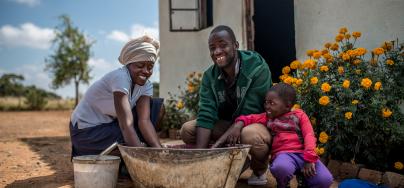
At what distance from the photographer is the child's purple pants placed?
262 centimetres

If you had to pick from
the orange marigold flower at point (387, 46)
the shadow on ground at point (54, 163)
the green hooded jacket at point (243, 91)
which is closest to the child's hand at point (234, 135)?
the green hooded jacket at point (243, 91)

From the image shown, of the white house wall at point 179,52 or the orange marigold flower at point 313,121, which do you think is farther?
the white house wall at point 179,52

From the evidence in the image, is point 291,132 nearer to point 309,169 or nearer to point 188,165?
point 309,169

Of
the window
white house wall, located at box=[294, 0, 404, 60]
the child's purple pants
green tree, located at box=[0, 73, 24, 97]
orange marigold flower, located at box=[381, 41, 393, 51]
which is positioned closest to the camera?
the child's purple pants

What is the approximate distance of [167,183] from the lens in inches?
91.4

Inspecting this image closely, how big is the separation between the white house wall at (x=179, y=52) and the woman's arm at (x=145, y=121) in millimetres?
3883

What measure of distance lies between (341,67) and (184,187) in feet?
6.13

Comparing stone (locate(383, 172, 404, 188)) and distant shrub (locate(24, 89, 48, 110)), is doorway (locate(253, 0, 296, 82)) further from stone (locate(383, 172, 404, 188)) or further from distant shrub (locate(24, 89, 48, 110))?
distant shrub (locate(24, 89, 48, 110))

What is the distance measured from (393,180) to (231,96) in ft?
4.66

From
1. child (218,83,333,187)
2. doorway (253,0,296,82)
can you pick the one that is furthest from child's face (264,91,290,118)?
doorway (253,0,296,82)

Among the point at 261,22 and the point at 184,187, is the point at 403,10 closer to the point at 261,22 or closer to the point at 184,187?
the point at 184,187

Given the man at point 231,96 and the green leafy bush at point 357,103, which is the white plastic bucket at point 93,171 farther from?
the green leafy bush at point 357,103

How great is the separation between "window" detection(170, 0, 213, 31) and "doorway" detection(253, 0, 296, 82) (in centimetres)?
90

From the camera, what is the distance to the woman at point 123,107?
2938mm
